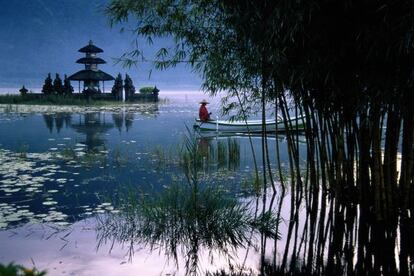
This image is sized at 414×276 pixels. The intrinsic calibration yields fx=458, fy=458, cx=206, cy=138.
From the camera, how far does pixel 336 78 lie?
5020mm

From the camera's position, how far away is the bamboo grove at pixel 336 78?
4348 mm

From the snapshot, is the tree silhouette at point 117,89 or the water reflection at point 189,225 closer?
the water reflection at point 189,225

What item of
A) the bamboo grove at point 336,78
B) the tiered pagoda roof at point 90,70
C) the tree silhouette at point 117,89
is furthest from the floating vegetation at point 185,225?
the tree silhouette at point 117,89

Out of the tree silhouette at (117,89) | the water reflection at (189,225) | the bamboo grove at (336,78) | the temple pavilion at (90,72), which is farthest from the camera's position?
the tree silhouette at (117,89)

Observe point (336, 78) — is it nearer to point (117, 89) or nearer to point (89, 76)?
point (89, 76)

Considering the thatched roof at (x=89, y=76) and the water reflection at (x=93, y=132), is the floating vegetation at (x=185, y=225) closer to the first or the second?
the water reflection at (x=93, y=132)

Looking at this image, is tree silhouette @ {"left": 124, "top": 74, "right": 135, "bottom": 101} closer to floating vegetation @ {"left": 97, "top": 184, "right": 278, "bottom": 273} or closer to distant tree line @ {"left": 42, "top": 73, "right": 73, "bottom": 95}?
distant tree line @ {"left": 42, "top": 73, "right": 73, "bottom": 95}

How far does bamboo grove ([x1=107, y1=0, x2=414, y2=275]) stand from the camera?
171 inches

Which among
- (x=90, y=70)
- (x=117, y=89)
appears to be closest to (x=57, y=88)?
(x=90, y=70)

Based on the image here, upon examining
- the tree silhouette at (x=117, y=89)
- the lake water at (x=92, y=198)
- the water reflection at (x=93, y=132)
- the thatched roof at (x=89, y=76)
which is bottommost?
the lake water at (x=92, y=198)

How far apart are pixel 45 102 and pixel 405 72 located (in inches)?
1583

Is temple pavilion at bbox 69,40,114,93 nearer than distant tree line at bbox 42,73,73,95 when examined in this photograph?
Yes

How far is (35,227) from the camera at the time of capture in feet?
20.0

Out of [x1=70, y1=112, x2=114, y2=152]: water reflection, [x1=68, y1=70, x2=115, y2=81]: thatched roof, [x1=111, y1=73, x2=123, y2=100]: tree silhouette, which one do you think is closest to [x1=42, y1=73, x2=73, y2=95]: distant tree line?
[x1=68, y1=70, x2=115, y2=81]: thatched roof
